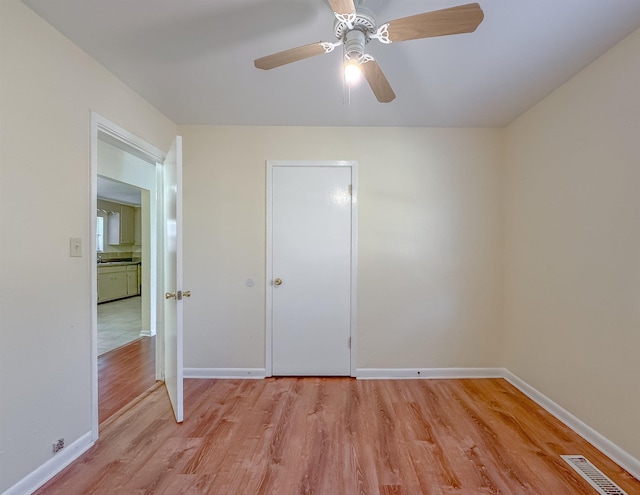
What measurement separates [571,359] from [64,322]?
3211 millimetres

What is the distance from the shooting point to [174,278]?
2.10 meters

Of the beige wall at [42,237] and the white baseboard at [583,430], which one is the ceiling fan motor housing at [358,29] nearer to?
the beige wall at [42,237]

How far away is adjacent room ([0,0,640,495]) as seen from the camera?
56.9 inches

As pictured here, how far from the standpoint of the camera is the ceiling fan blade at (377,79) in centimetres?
140

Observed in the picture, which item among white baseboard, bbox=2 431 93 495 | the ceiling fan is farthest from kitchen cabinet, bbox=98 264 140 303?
the ceiling fan

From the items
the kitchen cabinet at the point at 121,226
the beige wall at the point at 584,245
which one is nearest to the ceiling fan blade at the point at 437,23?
the beige wall at the point at 584,245

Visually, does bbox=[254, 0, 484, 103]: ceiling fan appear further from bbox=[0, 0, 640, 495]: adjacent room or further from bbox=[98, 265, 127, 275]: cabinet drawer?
bbox=[98, 265, 127, 275]: cabinet drawer

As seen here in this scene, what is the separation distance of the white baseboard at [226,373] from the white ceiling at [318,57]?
2.33 m

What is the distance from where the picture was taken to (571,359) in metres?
2.00

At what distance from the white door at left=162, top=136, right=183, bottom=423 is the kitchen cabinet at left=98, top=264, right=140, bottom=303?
475 cm

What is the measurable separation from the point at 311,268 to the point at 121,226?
653 centimetres

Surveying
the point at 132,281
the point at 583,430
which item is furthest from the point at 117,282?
the point at 583,430

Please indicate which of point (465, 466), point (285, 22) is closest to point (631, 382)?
point (465, 466)

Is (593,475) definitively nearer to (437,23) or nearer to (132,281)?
(437,23)
